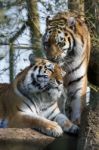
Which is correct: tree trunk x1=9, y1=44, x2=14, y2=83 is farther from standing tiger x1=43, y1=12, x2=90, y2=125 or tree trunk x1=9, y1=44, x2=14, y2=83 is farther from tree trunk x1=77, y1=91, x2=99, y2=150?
tree trunk x1=77, y1=91, x2=99, y2=150

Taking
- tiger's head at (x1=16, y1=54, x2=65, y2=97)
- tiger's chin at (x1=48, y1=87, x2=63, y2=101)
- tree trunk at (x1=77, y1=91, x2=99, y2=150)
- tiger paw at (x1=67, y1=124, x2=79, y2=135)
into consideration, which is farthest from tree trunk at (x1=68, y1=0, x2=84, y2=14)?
tree trunk at (x1=77, y1=91, x2=99, y2=150)

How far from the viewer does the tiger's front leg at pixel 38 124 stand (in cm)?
209

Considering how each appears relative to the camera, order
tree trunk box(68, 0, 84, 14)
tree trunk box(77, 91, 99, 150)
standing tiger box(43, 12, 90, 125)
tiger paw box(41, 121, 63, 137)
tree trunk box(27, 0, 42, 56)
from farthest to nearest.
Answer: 1. tree trunk box(27, 0, 42, 56)
2. tree trunk box(68, 0, 84, 14)
3. standing tiger box(43, 12, 90, 125)
4. tiger paw box(41, 121, 63, 137)
5. tree trunk box(77, 91, 99, 150)

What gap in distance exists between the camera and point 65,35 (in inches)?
116

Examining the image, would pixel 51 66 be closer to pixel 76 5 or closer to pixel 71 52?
pixel 71 52

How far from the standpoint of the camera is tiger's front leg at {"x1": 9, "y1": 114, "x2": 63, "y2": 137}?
2.09 m

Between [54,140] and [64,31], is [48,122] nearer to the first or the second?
[54,140]

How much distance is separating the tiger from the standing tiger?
0.27m

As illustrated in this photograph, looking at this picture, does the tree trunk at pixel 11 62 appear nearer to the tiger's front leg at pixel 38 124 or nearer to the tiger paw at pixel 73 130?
the tiger's front leg at pixel 38 124

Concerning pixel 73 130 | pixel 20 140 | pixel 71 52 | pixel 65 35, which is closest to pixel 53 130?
pixel 73 130

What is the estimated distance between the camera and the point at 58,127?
6.98ft

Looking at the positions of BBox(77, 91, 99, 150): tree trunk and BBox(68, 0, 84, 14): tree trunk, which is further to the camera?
BBox(68, 0, 84, 14): tree trunk

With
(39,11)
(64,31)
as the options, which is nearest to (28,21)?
(39,11)

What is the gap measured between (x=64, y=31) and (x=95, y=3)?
62 centimetres
